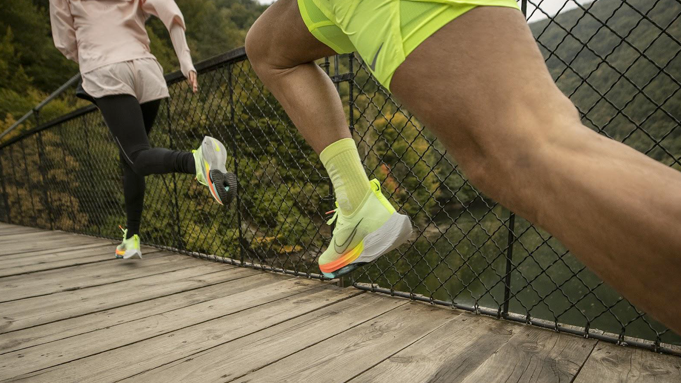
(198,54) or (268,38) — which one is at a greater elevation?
(198,54)

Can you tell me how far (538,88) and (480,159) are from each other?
9cm

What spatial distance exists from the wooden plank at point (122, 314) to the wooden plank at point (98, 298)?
5 cm

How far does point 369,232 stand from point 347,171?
137 millimetres

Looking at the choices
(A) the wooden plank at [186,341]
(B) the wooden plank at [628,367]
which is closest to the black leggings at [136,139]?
(A) the wooden plank at [186,341]

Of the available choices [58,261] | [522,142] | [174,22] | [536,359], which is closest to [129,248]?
[58,261]

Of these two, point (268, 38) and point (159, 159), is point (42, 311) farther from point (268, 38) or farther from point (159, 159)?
point (268, 38)

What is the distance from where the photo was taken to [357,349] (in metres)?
1.04

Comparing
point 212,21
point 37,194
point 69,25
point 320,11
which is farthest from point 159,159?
point 212,21

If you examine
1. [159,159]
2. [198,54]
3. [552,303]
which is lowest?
[552,303]

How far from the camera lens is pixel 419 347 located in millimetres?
1036

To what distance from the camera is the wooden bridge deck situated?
3.02 ft

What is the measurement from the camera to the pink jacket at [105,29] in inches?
70.7

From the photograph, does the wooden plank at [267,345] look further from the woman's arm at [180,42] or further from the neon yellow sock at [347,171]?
the woman's arm at [180,42]

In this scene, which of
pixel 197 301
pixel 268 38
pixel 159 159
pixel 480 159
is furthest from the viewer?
pixel 159 159
